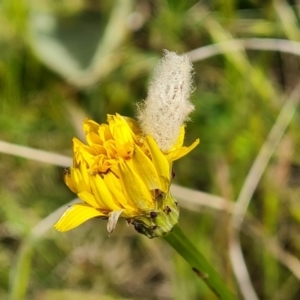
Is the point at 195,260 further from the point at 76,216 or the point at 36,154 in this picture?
the point at 36,154

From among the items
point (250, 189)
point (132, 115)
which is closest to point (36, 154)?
point (132, 115)

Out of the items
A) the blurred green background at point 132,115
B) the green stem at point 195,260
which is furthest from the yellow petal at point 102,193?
the blurred green background at point 132,115

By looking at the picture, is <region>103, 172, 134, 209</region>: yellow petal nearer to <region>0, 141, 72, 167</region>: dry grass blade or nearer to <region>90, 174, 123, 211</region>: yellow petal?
<region>90, 174, 123, 211</region>: yellow petal

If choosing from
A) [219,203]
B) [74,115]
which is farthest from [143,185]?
[74,115]

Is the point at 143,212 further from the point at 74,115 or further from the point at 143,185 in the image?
the point at 74,115

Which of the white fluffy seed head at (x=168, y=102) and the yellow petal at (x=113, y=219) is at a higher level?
the white fluffy seed head at (x=168, y=102)

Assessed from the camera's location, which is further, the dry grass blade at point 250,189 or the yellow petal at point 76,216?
the dry grass blade at point 250,189

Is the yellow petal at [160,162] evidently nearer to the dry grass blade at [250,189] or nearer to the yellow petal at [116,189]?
the yellow petal at [116,189]

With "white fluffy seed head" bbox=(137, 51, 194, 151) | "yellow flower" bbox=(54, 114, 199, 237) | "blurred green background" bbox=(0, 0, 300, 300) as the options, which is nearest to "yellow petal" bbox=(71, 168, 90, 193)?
"yellow flower" bbox=(54, 114, 199, 237)
